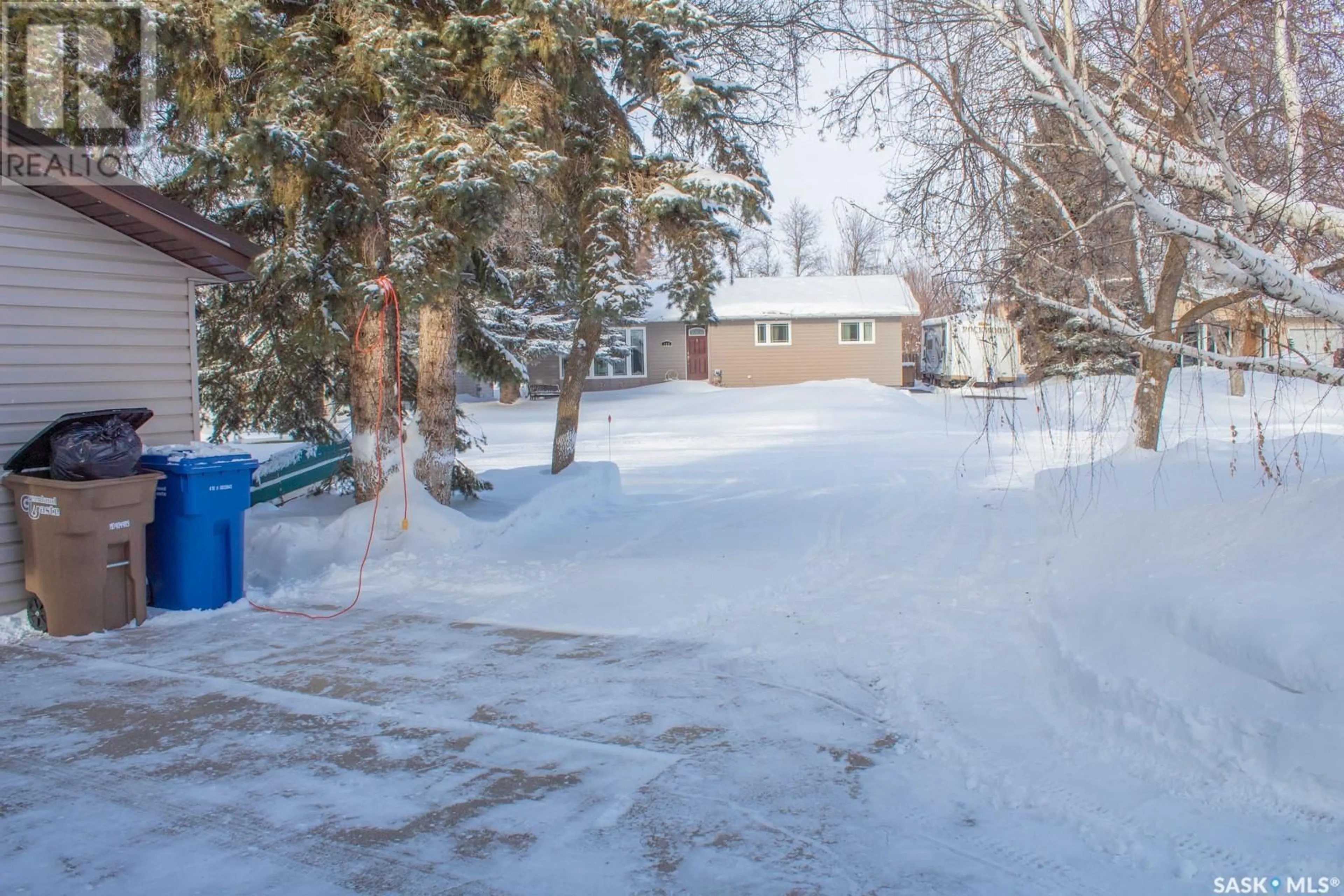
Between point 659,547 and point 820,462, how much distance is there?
7.70 meters

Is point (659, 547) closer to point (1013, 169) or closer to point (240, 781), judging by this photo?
point (1013, 169)

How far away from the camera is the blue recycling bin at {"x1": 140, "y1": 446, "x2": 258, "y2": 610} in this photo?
285 inches

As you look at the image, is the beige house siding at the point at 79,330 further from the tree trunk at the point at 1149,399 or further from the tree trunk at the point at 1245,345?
the tree trunk at the point at 1149,399

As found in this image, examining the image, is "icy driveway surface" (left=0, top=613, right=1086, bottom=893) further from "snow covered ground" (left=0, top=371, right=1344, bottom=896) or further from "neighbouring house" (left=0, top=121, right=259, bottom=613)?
"neighbouring house" (left=0, top=121, right=259, bottom=613)

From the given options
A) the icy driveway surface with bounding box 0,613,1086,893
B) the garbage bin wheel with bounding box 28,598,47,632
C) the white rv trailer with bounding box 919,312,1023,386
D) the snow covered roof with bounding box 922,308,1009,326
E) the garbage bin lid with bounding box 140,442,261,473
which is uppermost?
the snow covered roof with bounding box 922,308,1009,326

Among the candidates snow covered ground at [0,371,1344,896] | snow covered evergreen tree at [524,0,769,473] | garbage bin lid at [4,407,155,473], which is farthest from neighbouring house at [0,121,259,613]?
snow covered evergreen tree at [524,0,769,473]

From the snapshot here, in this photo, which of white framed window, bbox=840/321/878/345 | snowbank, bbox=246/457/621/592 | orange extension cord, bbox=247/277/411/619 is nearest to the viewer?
snowbank, bbox=246/457/621/592

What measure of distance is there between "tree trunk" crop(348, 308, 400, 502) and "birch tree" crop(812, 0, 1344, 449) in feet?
17.6

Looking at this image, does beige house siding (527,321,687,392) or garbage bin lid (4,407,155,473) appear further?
beige house siding (527,321,687,392)

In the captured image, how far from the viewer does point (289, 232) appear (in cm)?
909

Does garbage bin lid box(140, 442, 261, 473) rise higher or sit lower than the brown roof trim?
lower

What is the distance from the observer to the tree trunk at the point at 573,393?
14094 millimetres

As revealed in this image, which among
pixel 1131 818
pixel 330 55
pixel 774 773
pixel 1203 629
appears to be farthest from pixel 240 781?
pixel 330 55

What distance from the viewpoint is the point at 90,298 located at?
24.3 feet
